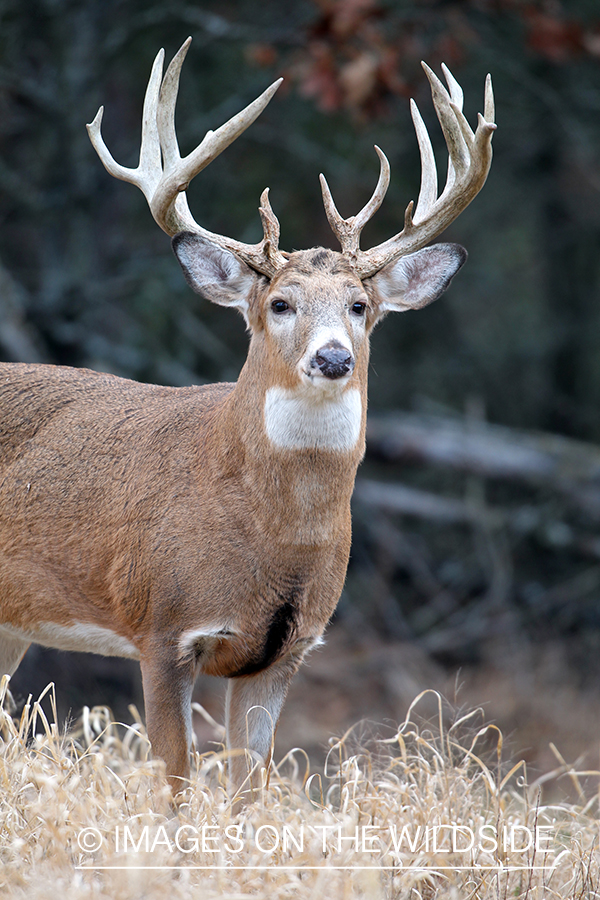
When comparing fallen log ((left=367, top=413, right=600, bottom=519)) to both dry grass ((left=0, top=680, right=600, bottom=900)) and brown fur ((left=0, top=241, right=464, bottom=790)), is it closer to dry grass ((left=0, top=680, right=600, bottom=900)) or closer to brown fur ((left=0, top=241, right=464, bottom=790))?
brown fur ((left=0, top=241, right=464, bottom=790))

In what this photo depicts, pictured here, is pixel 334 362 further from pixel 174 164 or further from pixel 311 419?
pixel 174 164

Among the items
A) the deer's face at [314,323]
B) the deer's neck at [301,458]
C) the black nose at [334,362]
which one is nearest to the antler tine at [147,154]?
the deer's face at [314,323]

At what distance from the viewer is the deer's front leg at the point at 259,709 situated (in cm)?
455

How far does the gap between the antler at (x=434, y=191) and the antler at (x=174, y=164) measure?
0.95 ft

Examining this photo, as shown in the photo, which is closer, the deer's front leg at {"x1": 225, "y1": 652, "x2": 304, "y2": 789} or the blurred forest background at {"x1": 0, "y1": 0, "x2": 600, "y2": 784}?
the deer's front leg at {"x1": 225, "y1": 652, "x2": 304, "y2": 789}

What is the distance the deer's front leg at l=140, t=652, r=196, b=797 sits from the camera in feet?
13.9

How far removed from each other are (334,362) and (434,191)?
4.08 feet

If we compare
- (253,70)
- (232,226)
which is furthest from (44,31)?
(232,226)

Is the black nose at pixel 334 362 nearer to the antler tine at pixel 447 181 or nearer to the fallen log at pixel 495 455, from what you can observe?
the antler tine at pixel 447 181

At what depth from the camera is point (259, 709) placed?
4594 mm

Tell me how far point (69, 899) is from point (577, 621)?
8.36 meters

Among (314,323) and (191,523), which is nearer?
(314,323)

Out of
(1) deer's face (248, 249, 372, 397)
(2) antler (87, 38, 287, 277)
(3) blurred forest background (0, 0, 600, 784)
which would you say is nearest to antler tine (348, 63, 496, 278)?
(1) deer's face (248, 249, 372, 397)

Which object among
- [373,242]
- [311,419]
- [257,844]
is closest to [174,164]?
[311,419]
